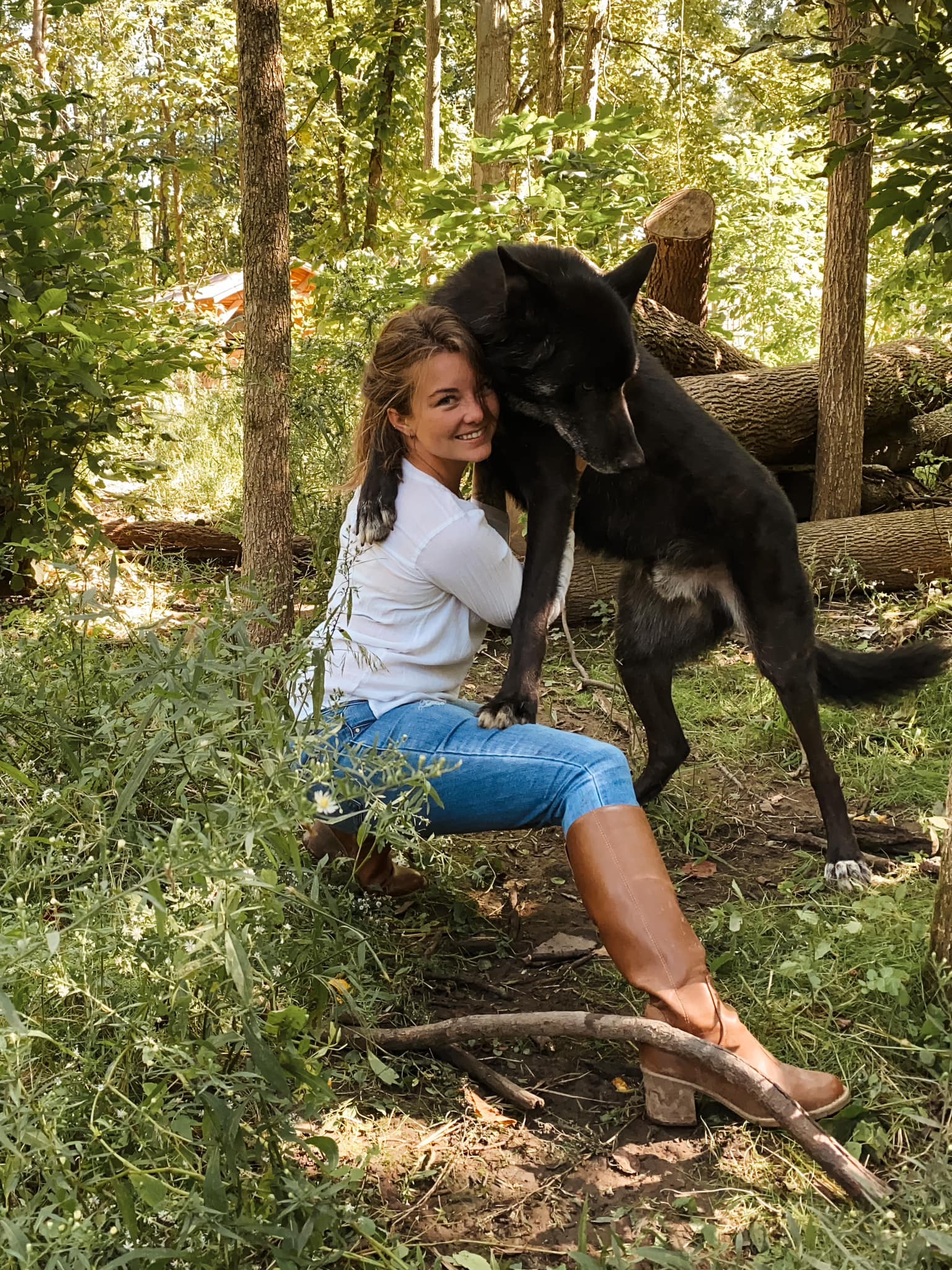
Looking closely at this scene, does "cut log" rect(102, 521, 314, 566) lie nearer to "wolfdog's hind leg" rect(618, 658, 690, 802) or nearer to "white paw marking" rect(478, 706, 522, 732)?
"wolfdog's hind leg" rect(618, 658, 690, 802)

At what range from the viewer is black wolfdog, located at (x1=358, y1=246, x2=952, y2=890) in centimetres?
311

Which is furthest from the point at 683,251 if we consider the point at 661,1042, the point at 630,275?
the point at 661,1042

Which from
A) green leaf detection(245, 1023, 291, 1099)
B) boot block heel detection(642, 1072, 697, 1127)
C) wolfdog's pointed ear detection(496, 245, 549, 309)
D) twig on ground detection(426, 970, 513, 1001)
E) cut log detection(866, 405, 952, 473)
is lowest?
twig on ground detection(426, 970, 513, 1001)

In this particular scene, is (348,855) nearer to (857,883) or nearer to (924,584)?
(857,883)

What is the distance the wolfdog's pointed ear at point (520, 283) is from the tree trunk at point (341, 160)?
10638 millimetres

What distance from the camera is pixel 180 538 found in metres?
6.40

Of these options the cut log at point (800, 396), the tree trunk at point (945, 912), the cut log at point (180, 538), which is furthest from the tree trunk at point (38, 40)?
the tree trunk at point (945, 912)

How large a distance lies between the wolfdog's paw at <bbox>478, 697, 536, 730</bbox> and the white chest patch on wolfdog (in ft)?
2.87

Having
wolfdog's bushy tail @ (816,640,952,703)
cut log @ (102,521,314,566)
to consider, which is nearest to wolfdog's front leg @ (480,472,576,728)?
wolfdog's bushy tail @ (816,640,952,703)

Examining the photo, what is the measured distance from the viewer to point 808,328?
1135 centimetres

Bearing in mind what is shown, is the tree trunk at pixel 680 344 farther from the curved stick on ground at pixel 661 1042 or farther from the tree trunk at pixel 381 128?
the tree trunk at pixel 381 128

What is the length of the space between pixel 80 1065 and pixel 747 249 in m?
11.6

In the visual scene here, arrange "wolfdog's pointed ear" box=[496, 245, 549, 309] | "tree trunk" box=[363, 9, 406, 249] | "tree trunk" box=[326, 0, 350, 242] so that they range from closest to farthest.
→ 1. "wolfdog's pointed ear" box=[496, 245, 549, 309]
2. "tree trunk" box=[363, 9, 406, 249]
3. "tree trunk" box=[326, 0, 350, 242]

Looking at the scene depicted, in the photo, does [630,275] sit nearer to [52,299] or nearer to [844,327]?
[52,299]
